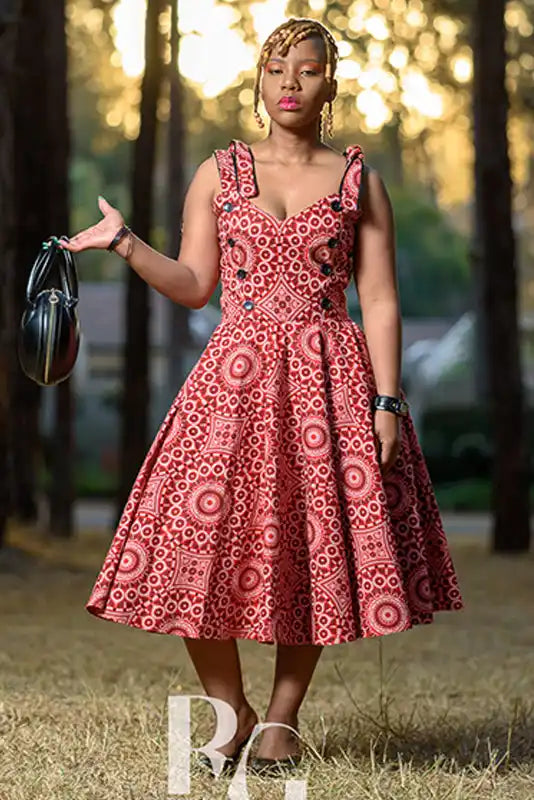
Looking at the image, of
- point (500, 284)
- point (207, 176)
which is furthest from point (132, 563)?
point (500, 284)

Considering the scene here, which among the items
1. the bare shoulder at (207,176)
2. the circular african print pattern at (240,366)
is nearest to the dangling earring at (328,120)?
the bare shoulder at (207,176)

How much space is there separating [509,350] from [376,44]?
4155 millimetres

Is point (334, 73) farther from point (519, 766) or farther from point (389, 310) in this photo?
point (519, 766)

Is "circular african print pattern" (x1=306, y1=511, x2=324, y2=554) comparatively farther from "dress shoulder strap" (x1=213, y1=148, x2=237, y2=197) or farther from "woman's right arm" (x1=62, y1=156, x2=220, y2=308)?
"dress shoulder strap" (x1=213, y1=148, x2=237, y2=197)

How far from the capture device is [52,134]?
12625 mm

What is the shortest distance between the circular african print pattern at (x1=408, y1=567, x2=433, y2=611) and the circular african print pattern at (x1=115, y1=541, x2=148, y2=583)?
0.69 m

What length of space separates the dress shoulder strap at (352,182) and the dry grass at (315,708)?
1245mm

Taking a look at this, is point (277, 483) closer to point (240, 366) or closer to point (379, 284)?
point (240, 366)

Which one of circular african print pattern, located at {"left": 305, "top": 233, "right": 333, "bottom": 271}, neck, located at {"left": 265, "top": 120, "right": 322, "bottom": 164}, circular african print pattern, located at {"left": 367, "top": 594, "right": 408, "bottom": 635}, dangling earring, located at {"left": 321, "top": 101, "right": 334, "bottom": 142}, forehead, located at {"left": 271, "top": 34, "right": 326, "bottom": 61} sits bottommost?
circular african print pattern, located at {"left": 367, "top": 594, "right": 408, "bottom": 635}

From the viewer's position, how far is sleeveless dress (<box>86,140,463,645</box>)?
3764 mm

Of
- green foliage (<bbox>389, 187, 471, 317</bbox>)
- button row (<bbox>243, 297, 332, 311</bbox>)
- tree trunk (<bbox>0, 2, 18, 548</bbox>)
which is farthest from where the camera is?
green foliage (<bbox>389, 187, 471, 317</bbox>)

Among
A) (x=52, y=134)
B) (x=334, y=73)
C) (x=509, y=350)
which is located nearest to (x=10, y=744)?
(x=334, y=73)

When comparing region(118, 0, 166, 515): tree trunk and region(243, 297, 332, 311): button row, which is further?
region(118, 0, 166, 515): tree trunk

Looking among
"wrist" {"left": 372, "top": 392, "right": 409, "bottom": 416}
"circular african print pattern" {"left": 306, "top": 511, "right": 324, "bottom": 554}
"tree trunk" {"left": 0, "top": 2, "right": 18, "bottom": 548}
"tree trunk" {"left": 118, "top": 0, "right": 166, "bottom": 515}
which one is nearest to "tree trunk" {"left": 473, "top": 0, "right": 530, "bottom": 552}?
"tree trunk" {"left": 118, "top": 0, "right": 166, "bottom": 515}
